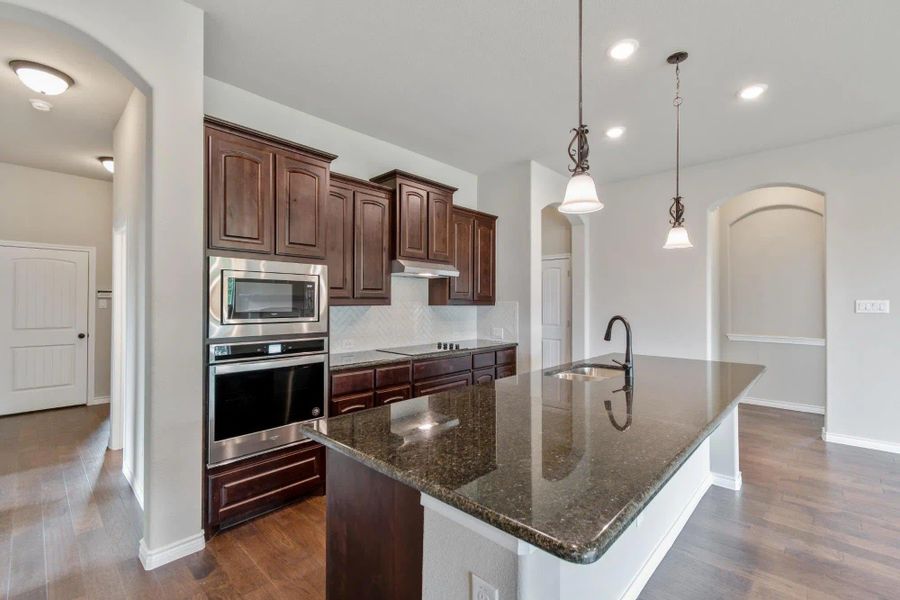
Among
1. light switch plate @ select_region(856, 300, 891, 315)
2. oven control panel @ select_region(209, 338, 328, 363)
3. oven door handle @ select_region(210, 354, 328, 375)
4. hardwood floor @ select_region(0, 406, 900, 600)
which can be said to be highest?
light switch plate @ select_region(856, 300, 891, 315)

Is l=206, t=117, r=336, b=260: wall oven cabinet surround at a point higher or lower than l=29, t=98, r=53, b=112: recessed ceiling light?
lower

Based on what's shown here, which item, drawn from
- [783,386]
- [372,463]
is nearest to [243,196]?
[372,463]

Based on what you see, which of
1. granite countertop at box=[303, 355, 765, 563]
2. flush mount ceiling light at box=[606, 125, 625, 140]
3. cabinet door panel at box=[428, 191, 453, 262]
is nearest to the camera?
granite countertop at box=[303, 355, 765, 563]

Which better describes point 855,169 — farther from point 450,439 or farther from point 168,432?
point 168,432

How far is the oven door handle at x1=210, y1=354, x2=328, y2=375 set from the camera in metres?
2.27

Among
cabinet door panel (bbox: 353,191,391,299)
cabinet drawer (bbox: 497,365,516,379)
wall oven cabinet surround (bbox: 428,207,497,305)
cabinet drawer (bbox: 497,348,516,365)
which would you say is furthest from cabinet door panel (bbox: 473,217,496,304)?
cabinet door panel (bbox: 353,191,391,299)

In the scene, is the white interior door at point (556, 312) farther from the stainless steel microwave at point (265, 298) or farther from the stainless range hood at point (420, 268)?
the stainless steel microwave at point (265, 298)

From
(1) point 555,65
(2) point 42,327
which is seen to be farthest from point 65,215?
(1) point 555,65

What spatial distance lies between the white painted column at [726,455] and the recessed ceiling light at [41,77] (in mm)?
Result: 5124

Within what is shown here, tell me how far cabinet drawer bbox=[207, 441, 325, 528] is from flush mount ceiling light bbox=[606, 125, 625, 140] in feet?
11.5

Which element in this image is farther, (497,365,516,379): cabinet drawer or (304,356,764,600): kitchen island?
(497,365,516,379): cabinet drawer

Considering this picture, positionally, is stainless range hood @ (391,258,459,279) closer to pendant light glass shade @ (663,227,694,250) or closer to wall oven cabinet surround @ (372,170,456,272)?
wall oven cabinet surround @ (372,170,456,272)

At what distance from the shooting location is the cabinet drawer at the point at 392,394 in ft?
10.3

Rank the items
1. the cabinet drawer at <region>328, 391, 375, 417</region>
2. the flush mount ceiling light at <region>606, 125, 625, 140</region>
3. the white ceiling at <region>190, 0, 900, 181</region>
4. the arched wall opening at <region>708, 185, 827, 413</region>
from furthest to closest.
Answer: the arched wall opening at <region>708, 185, 827, 413</region> < the flush mount ceiling light at <region>606, 125, 625, 140</region> < the cabinet drawer at <region>328, 391, 375, 417</region> < the white ceiling at <region>190, 0, 900, 181</region>
